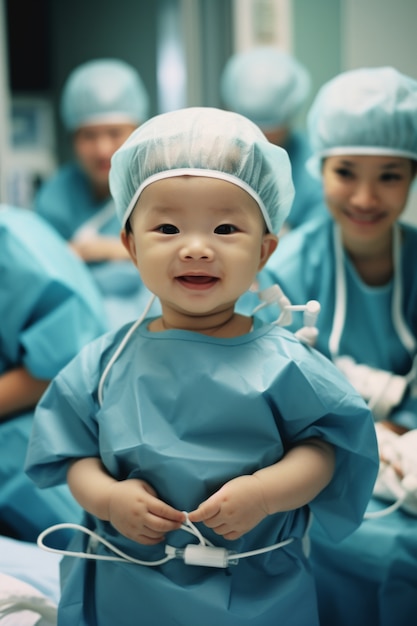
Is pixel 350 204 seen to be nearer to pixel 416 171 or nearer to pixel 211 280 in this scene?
pixel 416 171

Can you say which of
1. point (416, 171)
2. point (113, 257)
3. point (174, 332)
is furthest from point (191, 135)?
point (113, 257)

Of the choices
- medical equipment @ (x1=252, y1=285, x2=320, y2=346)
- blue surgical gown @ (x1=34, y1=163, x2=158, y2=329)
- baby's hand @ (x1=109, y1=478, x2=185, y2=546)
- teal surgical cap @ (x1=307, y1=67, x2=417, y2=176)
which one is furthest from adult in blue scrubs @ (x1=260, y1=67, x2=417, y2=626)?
blue surgical gown @ (x1=34, y1=163, x2=158, y2=329)

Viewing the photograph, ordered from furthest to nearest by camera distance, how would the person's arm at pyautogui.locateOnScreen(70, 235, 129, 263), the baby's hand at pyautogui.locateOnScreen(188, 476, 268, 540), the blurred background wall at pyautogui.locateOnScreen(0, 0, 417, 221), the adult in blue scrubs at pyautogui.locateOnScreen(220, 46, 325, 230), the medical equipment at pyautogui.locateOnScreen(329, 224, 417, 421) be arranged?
1. the blurred background wall at pyautogui.locateOnScreen(0, 0, 417, 221)
2. the adult in blue scrubs at pyautogui.locateOnScreen(220, 46, 325, 230)
3. the person's arm at pyautogui.locateOnScreen(70, 235, 129, 263)
4. the medical equipment at pyautogui.locateOnScreen(329, 224, 417, 421)
5. the baby's hand at pyautogui.locateOnScreen(188, 476, 268, 540)

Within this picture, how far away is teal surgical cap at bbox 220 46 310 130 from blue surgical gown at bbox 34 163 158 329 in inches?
22.8

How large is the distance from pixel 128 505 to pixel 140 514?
0.06ft

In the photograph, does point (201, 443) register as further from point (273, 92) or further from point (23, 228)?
point (273, 92)

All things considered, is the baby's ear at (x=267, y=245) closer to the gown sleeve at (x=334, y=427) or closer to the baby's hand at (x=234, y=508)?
the gown sleeve at (x=334, y=427)

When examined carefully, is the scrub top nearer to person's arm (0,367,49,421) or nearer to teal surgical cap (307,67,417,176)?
teal surgical cap (307,67,417,176)

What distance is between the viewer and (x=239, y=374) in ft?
3.43

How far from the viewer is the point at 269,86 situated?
260cm

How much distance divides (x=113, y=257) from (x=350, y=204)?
3.30ft

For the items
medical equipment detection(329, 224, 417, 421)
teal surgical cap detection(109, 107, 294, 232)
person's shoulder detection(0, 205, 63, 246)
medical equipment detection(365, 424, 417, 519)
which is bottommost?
medical equipment detection(365, 424, 417, 519)

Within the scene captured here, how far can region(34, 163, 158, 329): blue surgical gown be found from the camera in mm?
2338

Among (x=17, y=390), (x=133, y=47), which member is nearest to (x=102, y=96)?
(x=133, y=47)
